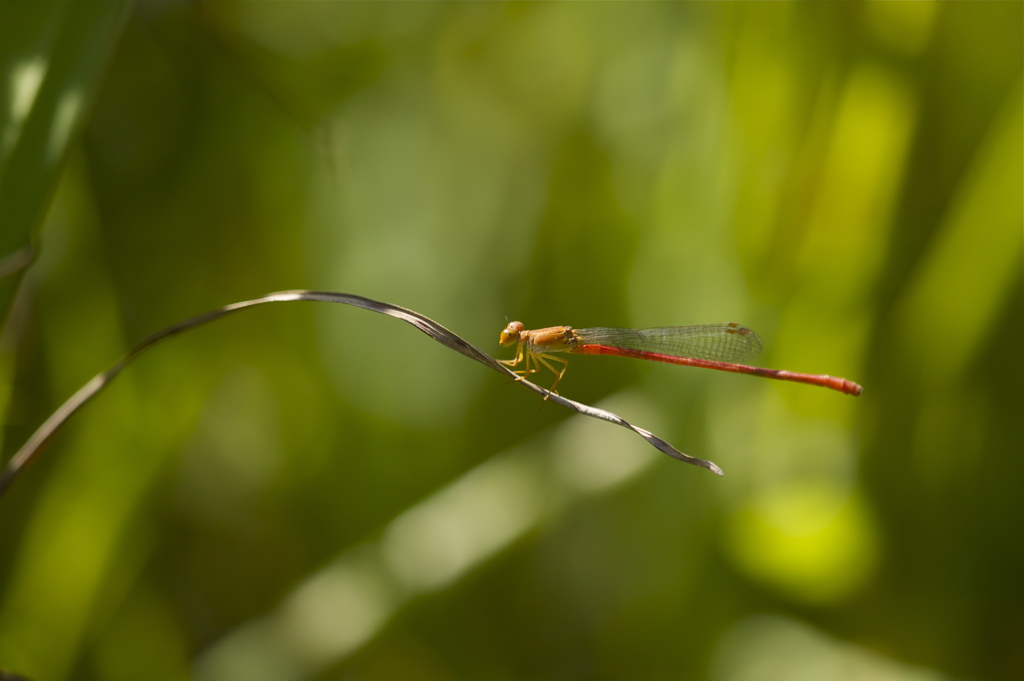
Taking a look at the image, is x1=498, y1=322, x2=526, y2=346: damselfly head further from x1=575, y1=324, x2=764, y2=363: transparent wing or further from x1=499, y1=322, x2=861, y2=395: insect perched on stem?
x1=575, y1=324, x2=764, y2=363: transparent wing

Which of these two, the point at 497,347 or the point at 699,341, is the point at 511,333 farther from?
the point at 699,341

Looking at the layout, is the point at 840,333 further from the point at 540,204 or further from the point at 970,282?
the point at 540,204

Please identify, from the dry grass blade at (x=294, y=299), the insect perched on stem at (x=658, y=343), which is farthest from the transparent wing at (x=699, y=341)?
the dry grass blade at (x=294, y=299)

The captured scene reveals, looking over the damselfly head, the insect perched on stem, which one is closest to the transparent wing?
the insect perched on stem

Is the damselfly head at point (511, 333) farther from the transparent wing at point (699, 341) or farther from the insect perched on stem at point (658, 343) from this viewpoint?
the transparent wing at point (699, 341)

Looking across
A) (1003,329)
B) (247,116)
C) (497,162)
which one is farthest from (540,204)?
(1003,329)

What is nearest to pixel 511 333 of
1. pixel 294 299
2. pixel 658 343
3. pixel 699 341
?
pixel 658 343
